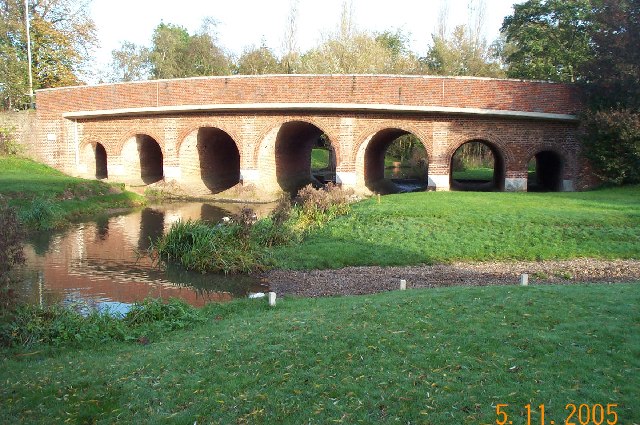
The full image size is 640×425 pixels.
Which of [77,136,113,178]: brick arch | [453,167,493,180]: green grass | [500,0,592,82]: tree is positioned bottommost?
[453,167,493,180]: green grass

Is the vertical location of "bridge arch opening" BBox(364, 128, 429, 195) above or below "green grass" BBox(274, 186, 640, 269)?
above

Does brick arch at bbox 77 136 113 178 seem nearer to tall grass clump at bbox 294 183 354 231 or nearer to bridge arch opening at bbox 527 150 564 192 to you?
tall grass clump at bbox 294 183 354 231

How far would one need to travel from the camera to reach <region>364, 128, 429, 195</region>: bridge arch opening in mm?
25328

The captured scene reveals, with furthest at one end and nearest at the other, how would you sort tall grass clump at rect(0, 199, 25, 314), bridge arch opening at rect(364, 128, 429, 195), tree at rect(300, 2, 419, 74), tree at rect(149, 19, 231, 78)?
tree at rect(149, 19, 231, 78), tree at rect(300, 2, 419, 74), bridge arch opening at rect(364, 128, 429, 195), tall grass clump at rect(0, 199, 25, 314)

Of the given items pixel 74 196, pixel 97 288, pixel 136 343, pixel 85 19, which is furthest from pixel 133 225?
pixel 85 19

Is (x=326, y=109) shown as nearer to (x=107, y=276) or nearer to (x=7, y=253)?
(x=107, y=276)

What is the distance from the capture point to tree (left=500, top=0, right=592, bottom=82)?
28119 millimetres

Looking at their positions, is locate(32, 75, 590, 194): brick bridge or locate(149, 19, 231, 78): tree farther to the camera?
locate(149, 19, 231, 78): tree

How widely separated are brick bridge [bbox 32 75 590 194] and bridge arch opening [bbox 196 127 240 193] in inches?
3.1

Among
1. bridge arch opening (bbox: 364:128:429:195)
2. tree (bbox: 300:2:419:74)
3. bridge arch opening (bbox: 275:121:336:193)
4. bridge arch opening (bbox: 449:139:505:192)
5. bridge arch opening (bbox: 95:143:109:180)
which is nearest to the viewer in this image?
bridge arch opening (bbox: 449:139:505:192)

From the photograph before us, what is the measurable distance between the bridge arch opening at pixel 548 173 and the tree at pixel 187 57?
27397mm

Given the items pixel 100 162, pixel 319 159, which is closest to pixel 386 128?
pixel 100 162

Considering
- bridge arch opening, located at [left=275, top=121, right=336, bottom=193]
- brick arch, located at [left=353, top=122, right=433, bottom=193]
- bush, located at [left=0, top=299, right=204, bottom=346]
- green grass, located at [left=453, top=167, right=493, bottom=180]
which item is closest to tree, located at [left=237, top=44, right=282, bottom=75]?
bridge arch opening, located at [left=275, top=121, right=336, bottom=193]

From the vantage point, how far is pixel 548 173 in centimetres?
2495
